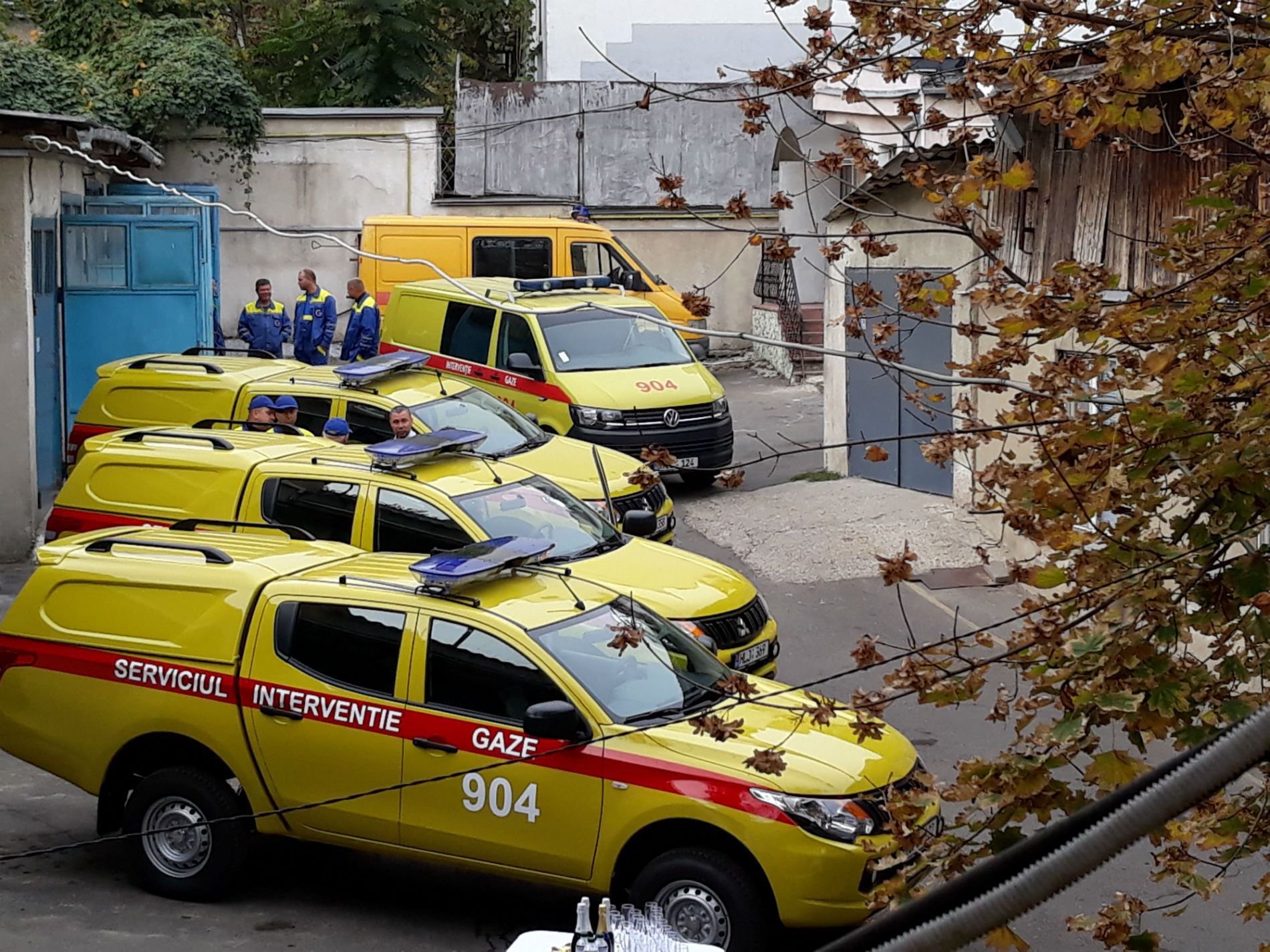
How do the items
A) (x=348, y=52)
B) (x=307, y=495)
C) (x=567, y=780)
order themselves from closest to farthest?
(x=567, y=780) < (x=307, y=495) < (x=348, y=52)

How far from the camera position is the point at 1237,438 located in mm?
4469

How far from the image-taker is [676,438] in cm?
1742

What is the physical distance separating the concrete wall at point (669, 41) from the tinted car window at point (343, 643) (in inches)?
1215

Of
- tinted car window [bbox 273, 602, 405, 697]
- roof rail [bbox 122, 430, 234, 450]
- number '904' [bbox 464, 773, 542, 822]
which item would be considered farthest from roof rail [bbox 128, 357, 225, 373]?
number '904' [bbox 464, 773, 542, 822]

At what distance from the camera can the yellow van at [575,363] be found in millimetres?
17312

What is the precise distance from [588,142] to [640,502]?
18.6 m

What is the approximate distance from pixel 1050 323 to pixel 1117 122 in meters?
0.68

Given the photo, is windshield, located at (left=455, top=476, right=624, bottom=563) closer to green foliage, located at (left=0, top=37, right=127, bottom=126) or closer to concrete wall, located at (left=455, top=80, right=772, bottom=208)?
green foliage, located at (left=0, top=37, right=127, bottom=126)

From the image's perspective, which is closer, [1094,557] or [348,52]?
[1094,557]

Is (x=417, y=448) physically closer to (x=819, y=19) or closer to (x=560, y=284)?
(x=819, y=19)

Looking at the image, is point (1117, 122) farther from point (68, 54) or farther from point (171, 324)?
point (68, 54)

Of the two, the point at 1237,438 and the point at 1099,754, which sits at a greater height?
the point at 1237,438

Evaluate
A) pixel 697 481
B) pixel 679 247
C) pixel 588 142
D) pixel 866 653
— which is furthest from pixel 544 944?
pixel 588 142

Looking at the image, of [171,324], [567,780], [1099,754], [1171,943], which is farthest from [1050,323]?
[171,324]
